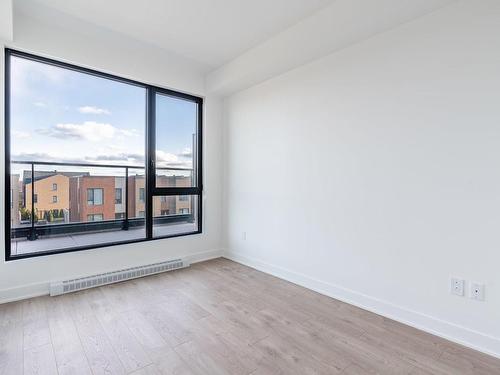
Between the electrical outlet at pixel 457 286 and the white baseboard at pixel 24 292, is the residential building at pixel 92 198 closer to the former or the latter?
the white baseboard at pixel 24 292

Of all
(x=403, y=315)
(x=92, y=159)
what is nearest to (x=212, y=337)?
(x=403, y=315)

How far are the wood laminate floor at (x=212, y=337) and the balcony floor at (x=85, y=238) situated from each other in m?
0.52

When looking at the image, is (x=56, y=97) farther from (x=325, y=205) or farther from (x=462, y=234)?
(x=462, y=234)

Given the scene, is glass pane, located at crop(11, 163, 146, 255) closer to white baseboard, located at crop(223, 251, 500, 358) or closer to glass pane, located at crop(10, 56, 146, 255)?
glass pane, located at crop(10, 56, 146, 255)

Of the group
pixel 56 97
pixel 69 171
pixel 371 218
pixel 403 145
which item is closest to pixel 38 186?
pixel 69 171

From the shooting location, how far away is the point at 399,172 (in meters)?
2.23

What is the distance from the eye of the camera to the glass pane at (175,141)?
3.53m

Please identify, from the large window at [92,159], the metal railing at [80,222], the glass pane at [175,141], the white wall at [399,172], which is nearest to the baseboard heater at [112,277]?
the large window at [92,159]

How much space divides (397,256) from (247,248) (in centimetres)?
197

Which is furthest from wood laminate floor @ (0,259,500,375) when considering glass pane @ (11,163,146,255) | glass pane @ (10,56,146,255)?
glass pane @ (10,56,146,255)

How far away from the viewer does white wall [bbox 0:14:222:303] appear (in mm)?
2518

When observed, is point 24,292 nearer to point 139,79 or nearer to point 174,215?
point 174,215

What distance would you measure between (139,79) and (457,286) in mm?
3767

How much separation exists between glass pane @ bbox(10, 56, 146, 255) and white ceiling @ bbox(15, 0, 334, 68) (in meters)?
0.68
